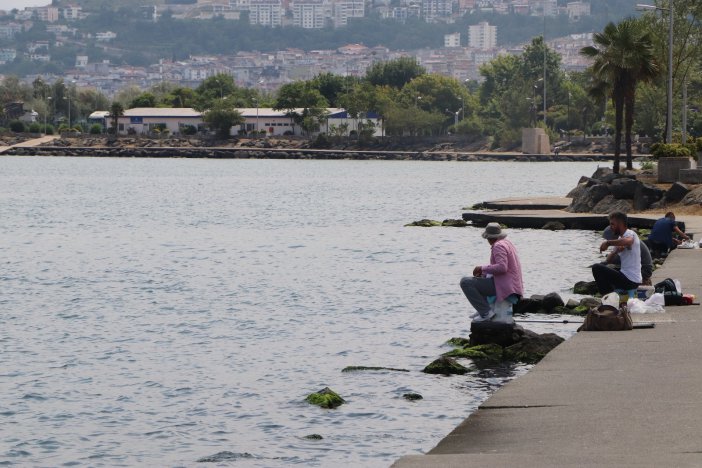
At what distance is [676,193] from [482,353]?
109ft

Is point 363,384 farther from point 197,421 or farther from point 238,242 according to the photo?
point 238,242

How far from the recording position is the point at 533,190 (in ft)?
302

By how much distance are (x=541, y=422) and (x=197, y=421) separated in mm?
5559

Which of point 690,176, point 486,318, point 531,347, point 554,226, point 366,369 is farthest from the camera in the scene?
point 690,176

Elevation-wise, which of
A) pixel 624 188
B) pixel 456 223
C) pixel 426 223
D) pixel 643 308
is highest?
pixel 643 308

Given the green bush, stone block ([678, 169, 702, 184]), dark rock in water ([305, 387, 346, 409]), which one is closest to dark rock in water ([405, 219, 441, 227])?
stone block ([678, 169, 702, 184])

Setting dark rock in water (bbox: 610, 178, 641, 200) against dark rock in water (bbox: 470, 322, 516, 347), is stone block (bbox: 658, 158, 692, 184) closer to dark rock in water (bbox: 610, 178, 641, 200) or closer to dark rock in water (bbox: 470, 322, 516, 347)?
dark rock in water (bbox: 610, 178, 641, 200)

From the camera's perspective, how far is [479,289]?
21.8m

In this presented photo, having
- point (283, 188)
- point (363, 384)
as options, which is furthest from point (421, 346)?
point (283, 188)

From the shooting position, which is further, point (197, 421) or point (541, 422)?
point (197, 421)

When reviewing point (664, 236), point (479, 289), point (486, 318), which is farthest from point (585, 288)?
point (479, 289)

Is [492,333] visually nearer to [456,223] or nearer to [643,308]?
[643,308]

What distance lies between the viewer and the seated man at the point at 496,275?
69.8 ft

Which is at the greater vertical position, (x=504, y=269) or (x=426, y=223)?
(x=504, y=269)
